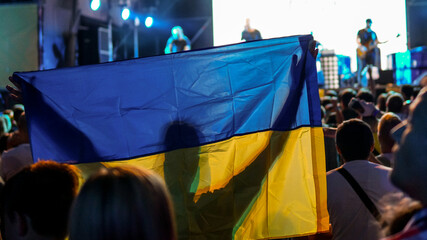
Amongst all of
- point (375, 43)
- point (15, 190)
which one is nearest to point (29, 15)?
point (375, 43)

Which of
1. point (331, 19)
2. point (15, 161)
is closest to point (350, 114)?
point (15, 161)

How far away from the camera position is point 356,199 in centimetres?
313

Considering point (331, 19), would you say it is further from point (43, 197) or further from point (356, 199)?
point (43, 197)

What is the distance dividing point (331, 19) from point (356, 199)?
12.8 m

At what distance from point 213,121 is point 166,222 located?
196cm

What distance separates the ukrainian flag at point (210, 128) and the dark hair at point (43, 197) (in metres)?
1.26

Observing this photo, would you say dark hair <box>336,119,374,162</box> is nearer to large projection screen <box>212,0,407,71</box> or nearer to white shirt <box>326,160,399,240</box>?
white shirt <box>326,160,399,240</box>

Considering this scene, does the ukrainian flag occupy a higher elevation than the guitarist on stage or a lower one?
lower

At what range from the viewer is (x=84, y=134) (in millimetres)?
3436

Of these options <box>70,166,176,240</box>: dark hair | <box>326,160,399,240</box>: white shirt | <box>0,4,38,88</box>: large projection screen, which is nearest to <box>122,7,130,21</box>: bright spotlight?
<box>0,4,38,88</box>: large projection screen

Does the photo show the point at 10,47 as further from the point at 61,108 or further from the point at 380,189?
the point at 380,189

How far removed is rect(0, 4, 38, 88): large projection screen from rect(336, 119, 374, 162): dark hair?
11011 millimetres

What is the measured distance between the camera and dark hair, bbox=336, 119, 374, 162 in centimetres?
326

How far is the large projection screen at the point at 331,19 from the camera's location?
15086 millimetres
